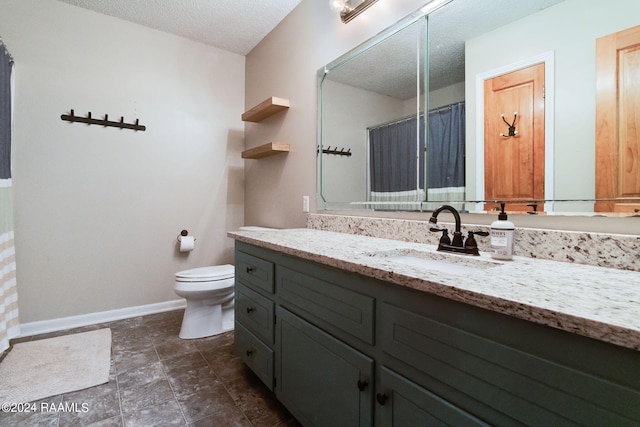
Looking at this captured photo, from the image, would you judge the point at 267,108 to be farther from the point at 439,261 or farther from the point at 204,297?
the point at 439,261

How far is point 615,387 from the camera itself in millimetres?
509

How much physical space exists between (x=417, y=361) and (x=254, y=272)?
3.39ft

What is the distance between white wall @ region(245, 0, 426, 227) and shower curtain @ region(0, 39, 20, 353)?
174 centimetres

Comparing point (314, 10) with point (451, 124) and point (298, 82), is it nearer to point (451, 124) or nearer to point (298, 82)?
point (298, 82)

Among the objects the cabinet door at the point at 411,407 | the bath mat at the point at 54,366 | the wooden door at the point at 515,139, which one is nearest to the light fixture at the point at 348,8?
the wooden door at the point at 515,139

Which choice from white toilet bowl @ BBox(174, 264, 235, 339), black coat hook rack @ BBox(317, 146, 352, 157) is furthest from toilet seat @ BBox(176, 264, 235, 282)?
black coat hook rack @ BBox(317, 146, 352, 157)

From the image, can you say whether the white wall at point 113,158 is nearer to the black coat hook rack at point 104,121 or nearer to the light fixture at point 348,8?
the black coat hook rack at point 104,121

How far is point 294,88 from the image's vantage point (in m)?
2.51

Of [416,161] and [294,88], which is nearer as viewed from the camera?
[416,161]

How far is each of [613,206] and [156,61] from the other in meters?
3.27

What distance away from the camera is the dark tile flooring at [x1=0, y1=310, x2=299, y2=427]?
1455 mm

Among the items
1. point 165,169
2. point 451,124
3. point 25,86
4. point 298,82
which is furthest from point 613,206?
point 25,86

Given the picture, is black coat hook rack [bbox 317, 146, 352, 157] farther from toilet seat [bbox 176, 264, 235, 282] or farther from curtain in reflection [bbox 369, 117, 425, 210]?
toilet seat [bbox 176, 264, 235, 282]

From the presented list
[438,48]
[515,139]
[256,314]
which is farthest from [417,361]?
[438,48]
